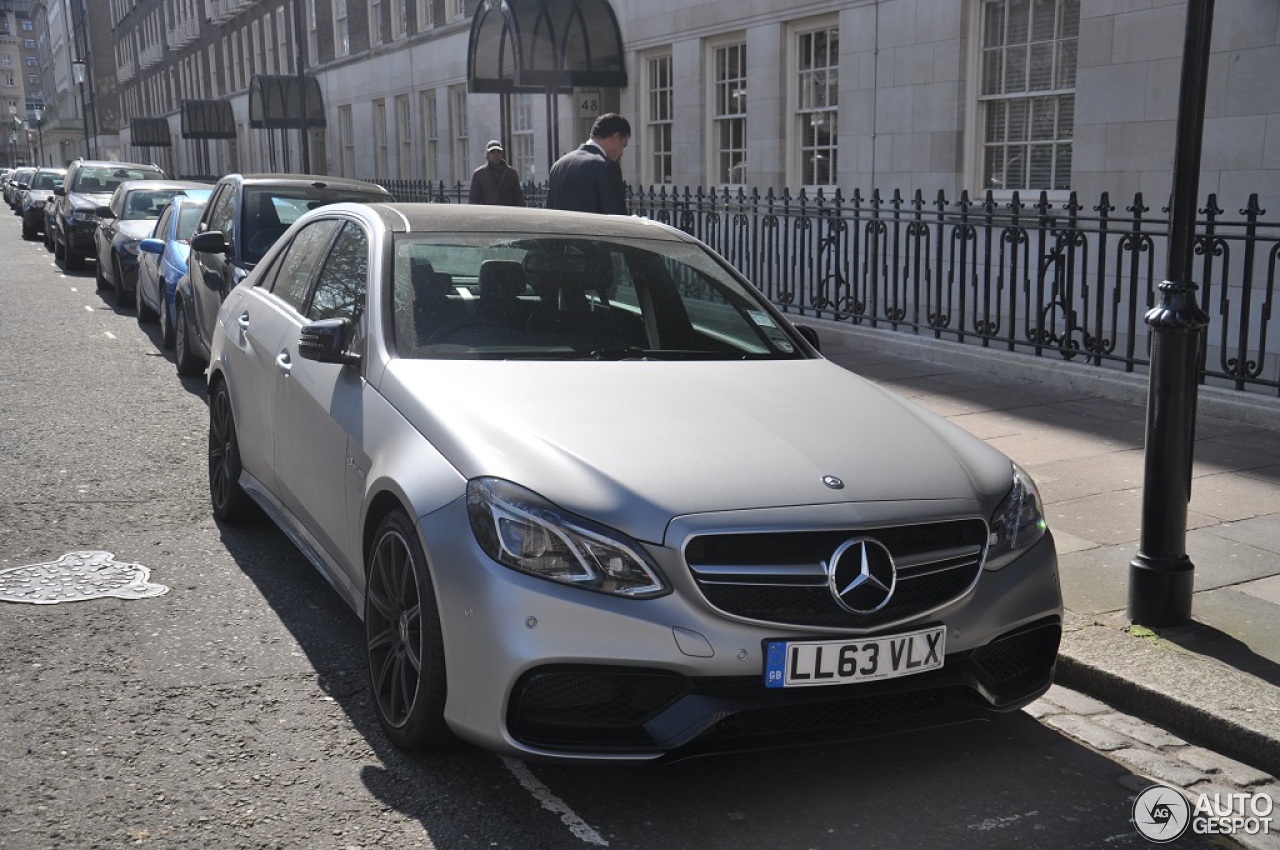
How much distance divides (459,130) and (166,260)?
1738 centimetres

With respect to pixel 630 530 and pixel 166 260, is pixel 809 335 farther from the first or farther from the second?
pixel 166 260

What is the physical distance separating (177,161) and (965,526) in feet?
234

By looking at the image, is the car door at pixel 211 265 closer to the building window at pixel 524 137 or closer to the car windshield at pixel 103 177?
the building window at pixel 524 137

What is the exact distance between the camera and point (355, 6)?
34469mm

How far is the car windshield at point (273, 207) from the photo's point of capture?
31.8 ft

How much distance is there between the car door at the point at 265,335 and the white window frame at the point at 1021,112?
8450 mm

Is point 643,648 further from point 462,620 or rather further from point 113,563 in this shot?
point 113,563

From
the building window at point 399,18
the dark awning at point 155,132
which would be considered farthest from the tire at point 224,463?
the dark awning at point 155,132

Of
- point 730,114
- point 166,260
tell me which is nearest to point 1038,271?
point 166,260

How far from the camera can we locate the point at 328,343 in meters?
4.44

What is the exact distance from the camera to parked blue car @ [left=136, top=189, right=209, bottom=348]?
39.6ft

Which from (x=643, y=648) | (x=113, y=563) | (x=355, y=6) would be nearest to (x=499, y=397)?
(x=643, y=648)

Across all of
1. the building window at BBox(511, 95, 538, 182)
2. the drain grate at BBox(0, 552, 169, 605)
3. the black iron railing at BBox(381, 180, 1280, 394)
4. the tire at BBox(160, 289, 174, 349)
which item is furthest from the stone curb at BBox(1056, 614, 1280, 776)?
the building window at BBox(511, 95, 538, 182)

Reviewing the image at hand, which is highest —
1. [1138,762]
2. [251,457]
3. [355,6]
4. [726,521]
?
[355,6]
